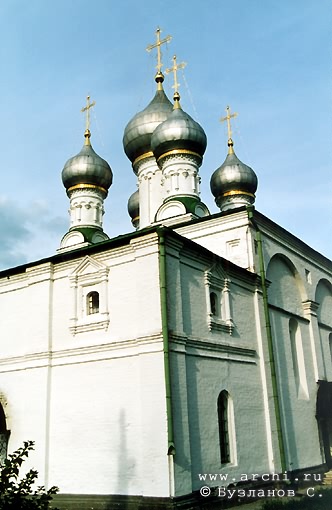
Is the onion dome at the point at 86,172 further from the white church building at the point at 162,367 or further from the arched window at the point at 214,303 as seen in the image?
the arched window at the point at 214,303

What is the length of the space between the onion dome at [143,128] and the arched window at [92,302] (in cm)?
1016

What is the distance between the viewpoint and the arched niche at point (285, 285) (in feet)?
49.5

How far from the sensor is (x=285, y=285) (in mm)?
15867

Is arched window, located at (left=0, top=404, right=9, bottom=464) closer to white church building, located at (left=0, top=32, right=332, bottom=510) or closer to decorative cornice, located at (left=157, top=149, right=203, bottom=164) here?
white church building, located at (left=0, top=32, right=332, bottom=510)

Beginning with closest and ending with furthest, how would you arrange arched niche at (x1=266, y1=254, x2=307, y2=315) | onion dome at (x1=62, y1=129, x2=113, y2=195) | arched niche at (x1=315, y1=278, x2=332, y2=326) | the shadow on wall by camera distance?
the shadow on wall → arched niche at (x1=266, y1=254, x2=307, y2=315) → arched niche at (x1=315, y1=278, x2=332, y2=326) → onion dome at (x1=62, y1=129, x2=113, y2=195)

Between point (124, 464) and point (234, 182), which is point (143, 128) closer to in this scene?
point (234, 182)

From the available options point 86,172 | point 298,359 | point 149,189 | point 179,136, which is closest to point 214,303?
point 298,359

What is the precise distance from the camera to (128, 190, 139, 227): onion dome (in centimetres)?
2436

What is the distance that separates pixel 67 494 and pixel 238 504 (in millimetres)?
3464

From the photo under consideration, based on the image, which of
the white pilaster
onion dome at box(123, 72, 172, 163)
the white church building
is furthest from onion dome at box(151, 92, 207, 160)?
the white church building

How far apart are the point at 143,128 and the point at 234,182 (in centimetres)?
427

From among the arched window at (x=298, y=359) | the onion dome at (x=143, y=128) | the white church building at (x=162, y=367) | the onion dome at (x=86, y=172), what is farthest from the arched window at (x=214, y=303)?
the onion dome at (x=86, y=172)

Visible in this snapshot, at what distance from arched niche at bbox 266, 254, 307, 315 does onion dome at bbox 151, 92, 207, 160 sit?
17.5ft

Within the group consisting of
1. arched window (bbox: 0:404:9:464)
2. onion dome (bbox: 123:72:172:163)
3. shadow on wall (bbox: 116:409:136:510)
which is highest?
onion dome (bbox: 123:72:172:163)
